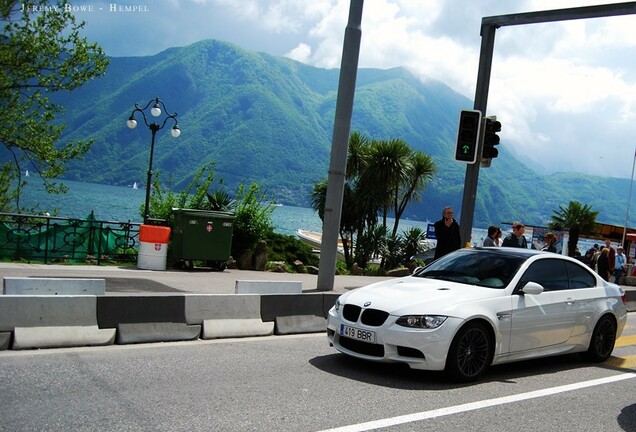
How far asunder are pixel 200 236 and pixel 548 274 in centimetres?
987

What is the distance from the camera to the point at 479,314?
7.30 metres

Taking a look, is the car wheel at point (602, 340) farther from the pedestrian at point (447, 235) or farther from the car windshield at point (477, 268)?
the pedestrian at point (447, 235)

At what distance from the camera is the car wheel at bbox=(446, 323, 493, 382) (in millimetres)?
7156

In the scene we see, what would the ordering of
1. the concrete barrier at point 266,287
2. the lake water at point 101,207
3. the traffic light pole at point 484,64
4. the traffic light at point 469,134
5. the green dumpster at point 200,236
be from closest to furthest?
the concrete barrier at point 266,287
the traffic light pole at point 484,64
the traffic light at point 469,134
the green dumpster at point 200,236
the lake water at point 101,207

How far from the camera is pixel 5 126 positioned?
2377 cm

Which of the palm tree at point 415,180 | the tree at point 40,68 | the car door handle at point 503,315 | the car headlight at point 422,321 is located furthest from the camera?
the palm tree at point 415,180

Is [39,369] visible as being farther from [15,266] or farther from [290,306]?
[15,266]

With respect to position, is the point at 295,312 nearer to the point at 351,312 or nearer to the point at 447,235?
the point at 351,312

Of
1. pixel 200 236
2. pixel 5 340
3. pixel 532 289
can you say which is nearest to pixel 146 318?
pixel 5 340

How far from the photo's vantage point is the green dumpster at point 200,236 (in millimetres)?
16531

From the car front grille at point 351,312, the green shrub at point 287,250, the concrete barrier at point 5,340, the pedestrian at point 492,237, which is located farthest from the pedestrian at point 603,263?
the concrete barrier at point 5,340

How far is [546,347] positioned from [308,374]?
304 cm

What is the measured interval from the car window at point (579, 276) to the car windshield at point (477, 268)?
3.01ft

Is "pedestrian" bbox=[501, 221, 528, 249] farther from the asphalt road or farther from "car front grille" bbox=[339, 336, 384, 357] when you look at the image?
"car front grille" bbox=[339, 336, 384, 357]
